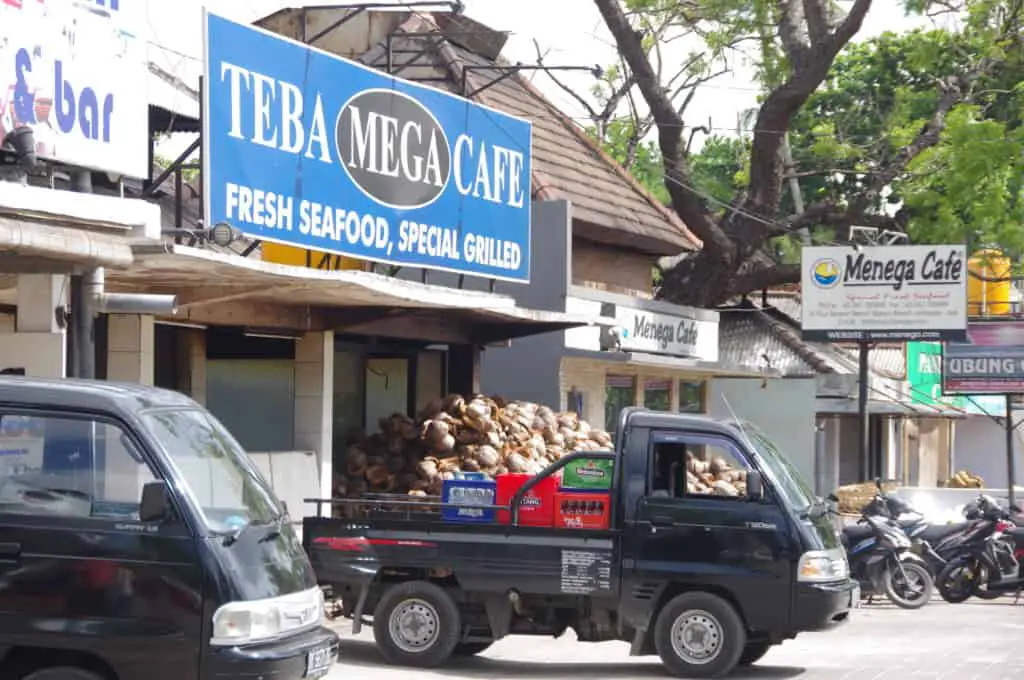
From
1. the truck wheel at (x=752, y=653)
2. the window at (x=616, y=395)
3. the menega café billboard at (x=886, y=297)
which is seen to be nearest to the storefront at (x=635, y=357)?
the window at (x=616, y=395)

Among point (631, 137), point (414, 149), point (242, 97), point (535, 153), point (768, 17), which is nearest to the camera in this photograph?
point (242, 97)

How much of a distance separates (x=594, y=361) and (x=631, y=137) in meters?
16.1

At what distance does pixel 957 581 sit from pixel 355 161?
9032 millimetres

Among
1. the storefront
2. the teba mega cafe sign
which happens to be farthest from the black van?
the storefront

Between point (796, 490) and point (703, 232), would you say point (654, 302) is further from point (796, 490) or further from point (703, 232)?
point (796, 490)

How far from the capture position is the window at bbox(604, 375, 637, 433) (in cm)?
2659

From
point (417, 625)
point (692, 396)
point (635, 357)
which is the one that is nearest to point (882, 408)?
point (692, 396)

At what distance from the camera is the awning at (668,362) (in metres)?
23.8

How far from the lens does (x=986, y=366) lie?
28734 millimetres

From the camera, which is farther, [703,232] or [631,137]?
[631,137]

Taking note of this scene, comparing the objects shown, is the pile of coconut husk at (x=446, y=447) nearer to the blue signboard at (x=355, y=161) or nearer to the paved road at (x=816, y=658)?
the blue signboard at (x=355, y=161)

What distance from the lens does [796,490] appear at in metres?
13.3

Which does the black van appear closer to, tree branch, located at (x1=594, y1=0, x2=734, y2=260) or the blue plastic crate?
the blue plastic crate

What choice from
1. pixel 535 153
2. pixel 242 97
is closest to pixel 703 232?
pixel 535 153
